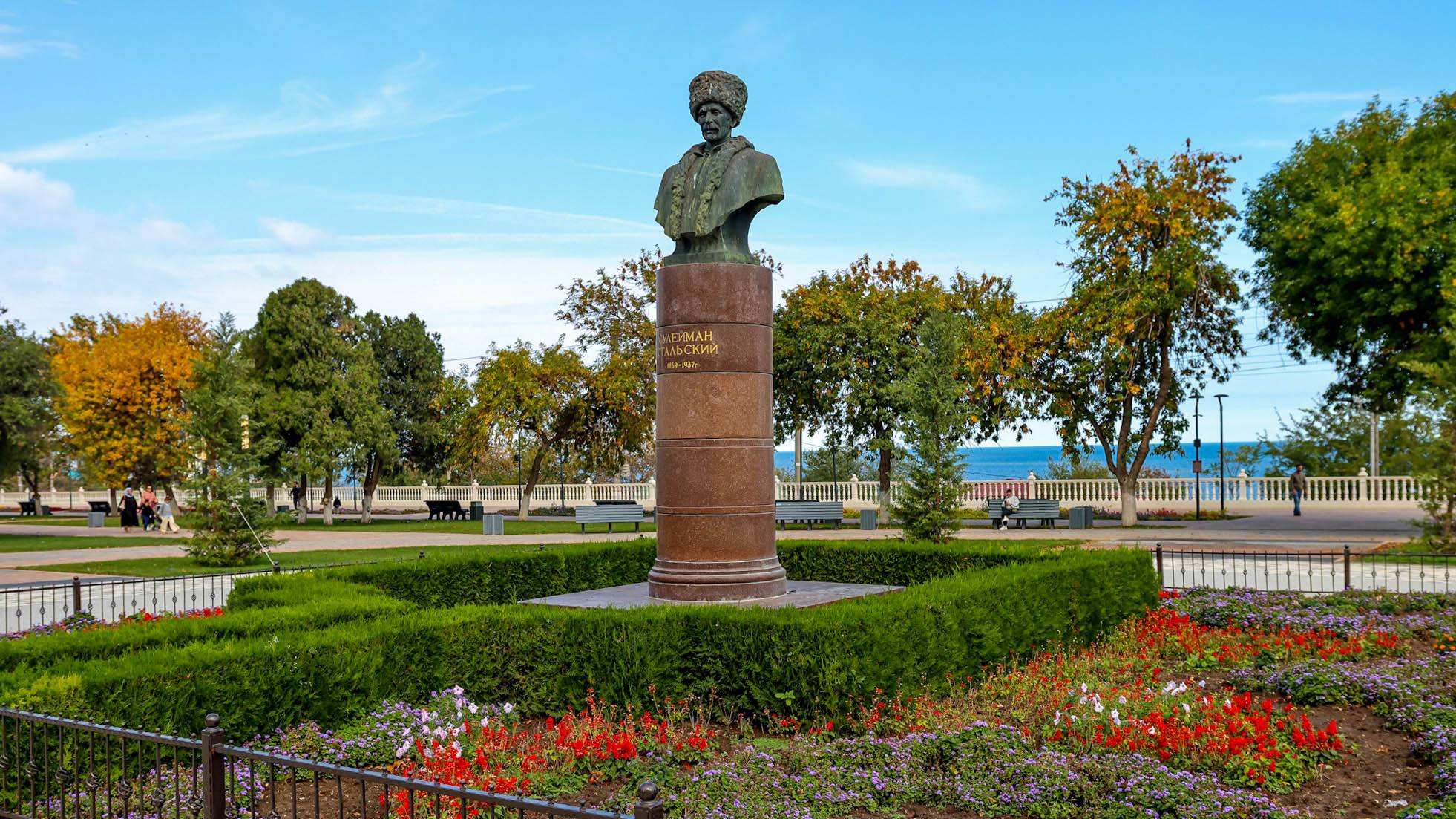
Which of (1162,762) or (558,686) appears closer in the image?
(1162,762)

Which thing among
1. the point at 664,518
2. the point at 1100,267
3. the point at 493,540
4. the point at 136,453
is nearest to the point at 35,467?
the point at 136,453

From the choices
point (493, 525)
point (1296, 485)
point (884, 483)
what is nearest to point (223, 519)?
point (493, 525)

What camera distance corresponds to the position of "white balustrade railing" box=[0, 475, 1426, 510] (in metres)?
43.2

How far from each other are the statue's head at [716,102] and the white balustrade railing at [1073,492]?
91.5 ft

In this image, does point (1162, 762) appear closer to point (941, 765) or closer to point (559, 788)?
point (941, 765)

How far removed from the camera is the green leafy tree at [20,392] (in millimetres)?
40978

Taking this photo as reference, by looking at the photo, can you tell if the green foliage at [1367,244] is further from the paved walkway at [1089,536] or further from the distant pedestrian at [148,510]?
the distant pedestrian at [148,510]

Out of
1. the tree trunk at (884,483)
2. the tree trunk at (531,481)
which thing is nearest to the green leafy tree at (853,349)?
the tree trunk at (884,483)

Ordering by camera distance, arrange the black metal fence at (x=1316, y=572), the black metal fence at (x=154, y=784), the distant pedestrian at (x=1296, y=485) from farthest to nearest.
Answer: the distant pedestrian at (x=1296, y=485) < the black metal fence at (x=1316, y=572) < the black metal fence at (x=154, y=784)

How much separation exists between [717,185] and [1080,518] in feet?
89.1

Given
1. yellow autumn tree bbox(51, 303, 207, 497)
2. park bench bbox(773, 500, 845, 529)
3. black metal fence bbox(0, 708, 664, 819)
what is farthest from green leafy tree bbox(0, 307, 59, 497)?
black metal fence bbox(0, 708, 664, 819)

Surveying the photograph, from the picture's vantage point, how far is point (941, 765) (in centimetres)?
785

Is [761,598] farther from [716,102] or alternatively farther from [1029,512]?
[1029,512]

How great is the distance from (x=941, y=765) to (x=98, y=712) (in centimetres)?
581
